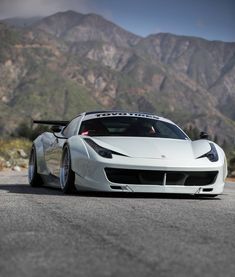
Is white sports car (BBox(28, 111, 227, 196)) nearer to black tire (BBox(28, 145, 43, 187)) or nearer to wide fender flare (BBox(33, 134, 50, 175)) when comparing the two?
wide fender flare (BBox(33, 134, 50, 175))

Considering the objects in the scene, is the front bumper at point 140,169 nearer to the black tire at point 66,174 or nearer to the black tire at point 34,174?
the black tire at point 66,174

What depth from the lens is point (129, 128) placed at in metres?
10.0

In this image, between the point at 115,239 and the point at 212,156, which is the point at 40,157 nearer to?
the point at 212,156

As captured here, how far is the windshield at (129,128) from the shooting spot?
387 inches

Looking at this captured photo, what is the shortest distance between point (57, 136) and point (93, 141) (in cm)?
173

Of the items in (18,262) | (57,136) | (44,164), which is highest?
(18,262)

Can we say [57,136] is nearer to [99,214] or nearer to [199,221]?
[99,214]

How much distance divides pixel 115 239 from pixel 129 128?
562 centimetres

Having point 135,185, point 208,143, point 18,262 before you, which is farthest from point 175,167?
point 18,262

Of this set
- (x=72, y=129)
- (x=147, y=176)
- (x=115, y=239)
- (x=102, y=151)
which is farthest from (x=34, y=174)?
(x=115, y=239)

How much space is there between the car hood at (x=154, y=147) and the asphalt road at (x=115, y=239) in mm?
1213

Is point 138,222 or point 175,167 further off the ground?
point 138,222

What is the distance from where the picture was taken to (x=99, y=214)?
6.25 m

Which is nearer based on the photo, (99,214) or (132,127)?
(99,214)
